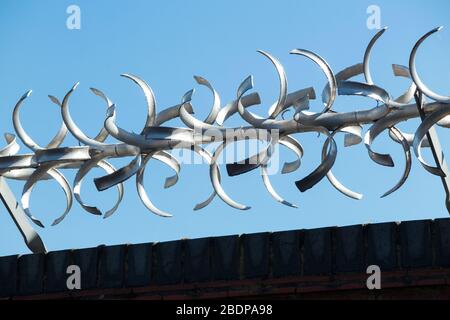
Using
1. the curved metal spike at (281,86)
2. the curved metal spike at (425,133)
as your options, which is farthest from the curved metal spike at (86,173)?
the curved metal spike at (425,133)

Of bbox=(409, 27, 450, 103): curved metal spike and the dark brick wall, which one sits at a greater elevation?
bbox=(409, 27, 450, 103): curved metal spike

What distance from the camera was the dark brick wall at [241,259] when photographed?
22734 millimetres

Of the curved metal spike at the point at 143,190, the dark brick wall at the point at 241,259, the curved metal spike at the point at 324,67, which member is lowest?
the dark brick wall at the point at 241,259

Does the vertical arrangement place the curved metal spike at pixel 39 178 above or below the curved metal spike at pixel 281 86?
below

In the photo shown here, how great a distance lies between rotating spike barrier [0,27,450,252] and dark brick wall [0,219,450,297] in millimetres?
1920

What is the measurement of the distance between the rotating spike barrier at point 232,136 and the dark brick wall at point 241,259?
192 cm

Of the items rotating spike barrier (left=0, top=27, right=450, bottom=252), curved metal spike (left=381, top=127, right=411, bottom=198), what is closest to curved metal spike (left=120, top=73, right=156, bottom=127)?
rotating spike barrier (left=0, top=27, right=450, bottom=252)

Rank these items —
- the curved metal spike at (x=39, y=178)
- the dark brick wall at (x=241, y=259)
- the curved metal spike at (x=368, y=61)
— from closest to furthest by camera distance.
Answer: the dark brick wall at (x=241, y=259)
the curved metal spike at (x=368, y=61)
the curved metal spike at (x=39, y=178)

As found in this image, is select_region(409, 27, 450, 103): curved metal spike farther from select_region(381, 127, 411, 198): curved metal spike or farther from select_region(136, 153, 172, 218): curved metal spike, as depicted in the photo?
select_region(136, 153, 172, 218): curved metal spike

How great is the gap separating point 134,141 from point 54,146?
2.18 m

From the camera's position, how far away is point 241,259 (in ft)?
78.0

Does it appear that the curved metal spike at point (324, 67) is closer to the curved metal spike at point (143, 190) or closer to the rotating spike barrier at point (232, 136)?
the rotating spike barrier at point (232, 136)

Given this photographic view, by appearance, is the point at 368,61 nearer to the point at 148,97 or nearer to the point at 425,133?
the point at 425,133

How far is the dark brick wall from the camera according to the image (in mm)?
22734
